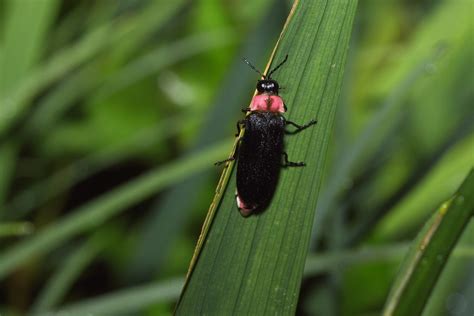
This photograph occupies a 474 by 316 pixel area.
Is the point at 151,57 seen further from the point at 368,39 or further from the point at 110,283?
the point at 368,39

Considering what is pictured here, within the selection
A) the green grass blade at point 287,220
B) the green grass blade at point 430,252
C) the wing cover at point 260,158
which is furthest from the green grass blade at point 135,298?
the green grass blade at point 430,252

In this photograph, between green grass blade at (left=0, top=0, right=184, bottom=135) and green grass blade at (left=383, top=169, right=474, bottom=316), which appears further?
green grass blade at (left=0, top=0, right=184, bottom=135)

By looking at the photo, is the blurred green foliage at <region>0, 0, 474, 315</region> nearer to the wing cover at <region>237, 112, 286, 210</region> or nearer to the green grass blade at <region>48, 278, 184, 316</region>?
the green grass blade at <region>48, 278, 184, 316</region>

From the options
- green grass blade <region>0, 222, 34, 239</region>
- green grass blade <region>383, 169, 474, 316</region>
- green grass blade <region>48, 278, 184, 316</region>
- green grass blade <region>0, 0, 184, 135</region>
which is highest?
green grass blade <region>0, 0, 184, 135</region>

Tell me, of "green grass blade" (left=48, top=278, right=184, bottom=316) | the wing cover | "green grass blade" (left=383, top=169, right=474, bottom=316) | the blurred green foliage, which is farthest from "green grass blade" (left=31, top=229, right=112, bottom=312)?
"green grass blade" (left=383, top=169, right=474, bottom=316)

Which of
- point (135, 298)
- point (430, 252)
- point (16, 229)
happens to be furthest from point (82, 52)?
point (430, 252)

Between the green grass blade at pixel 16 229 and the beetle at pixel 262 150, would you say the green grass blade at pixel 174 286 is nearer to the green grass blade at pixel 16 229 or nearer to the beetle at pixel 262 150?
the green grass blade at pixel 16 229

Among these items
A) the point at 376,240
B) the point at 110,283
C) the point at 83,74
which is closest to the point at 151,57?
the point at 83,74
